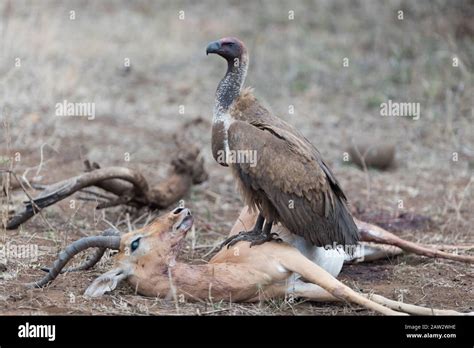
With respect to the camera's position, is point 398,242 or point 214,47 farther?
point 398,242

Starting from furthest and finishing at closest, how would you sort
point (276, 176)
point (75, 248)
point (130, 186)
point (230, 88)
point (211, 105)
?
point (211, 105) → point (130, 186) → point (230, 88) → point (276, 176) → point (75, 248)

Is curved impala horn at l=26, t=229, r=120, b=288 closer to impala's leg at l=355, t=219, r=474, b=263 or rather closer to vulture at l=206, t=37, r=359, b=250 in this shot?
vulture at l=206, t=37, r=359, b=250

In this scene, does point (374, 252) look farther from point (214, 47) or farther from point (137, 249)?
point (137, 249)

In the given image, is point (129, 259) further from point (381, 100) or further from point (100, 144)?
point (381, 100)

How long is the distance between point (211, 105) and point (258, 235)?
580 cm

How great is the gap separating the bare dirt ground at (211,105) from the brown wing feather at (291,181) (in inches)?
18.7

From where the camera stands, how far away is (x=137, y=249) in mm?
4793

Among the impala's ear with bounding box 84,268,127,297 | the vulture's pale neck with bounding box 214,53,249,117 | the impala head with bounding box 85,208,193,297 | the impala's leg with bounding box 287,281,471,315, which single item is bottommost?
the impala's leg with bounding box 287,281,471,315

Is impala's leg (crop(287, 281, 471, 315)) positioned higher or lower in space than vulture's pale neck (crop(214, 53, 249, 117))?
lower

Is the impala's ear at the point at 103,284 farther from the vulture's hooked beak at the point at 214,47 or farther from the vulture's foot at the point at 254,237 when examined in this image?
the vulture's hooked beak at the point at 214,47

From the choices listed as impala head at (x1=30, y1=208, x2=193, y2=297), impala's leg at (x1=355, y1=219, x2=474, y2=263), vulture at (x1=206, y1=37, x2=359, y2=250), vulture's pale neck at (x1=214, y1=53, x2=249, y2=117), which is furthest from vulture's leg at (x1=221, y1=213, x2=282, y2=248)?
impala's leg at (x1=355, y1=219, x2=474, y2=263)

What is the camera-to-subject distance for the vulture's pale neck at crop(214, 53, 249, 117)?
210 inches

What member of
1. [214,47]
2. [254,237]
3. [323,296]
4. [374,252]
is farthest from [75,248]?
[374,252]
